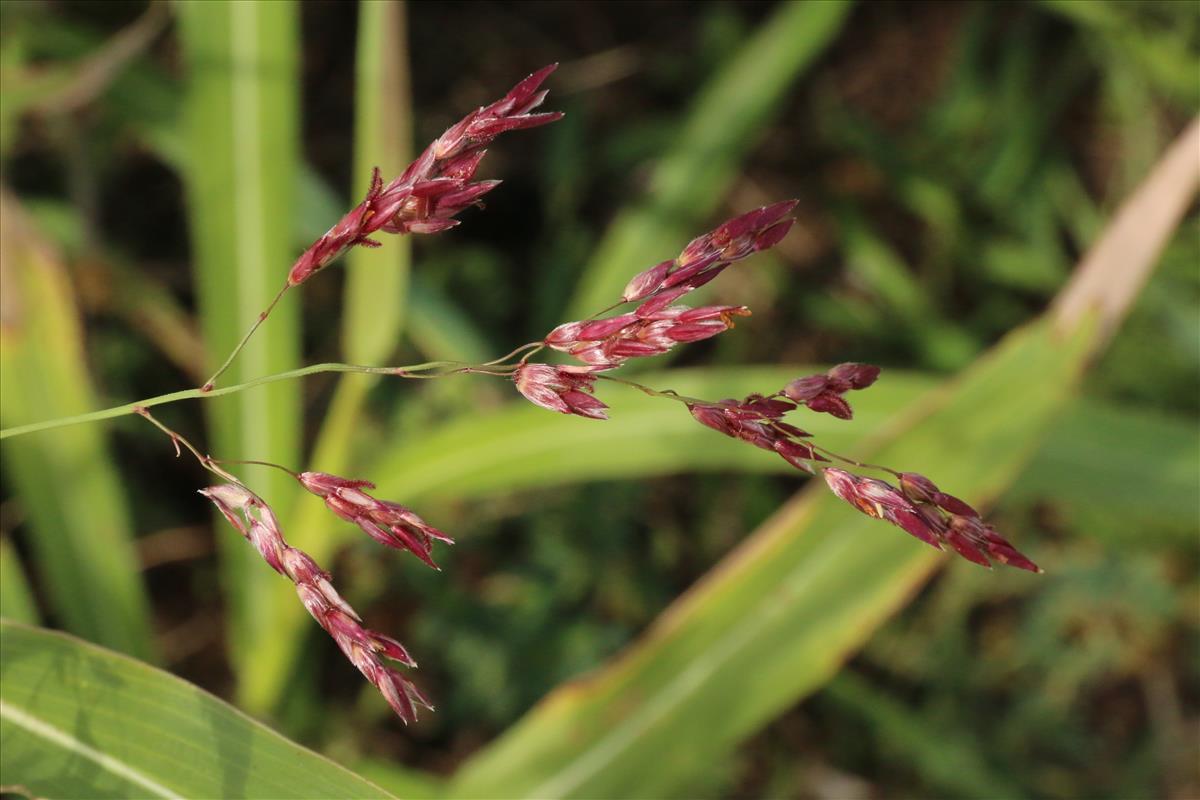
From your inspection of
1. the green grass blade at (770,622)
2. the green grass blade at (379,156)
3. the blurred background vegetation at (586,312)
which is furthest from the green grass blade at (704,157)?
the green grass blade at (770,622)

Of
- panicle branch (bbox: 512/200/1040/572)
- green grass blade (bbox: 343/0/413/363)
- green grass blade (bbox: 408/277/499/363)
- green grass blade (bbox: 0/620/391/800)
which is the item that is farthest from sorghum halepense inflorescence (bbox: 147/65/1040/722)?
green grass blade (bbox: 408/277/499/363)

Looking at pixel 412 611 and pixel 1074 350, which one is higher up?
pixel 1074 350

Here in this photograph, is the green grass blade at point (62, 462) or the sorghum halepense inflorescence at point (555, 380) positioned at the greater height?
the sorghum halepense inflorescence at point (555, 380)

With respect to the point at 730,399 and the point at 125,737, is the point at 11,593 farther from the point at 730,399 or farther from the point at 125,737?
the point at 730,399

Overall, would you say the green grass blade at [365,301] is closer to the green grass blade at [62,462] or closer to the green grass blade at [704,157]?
the green grass blade at [62,462]

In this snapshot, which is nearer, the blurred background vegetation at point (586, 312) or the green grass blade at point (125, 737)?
the green grass blade at point (125, 737)

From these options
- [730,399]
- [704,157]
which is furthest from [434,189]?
[704,157]

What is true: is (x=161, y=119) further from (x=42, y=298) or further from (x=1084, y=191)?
(x=1084, y=191)

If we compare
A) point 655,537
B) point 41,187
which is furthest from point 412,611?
point 41,187
